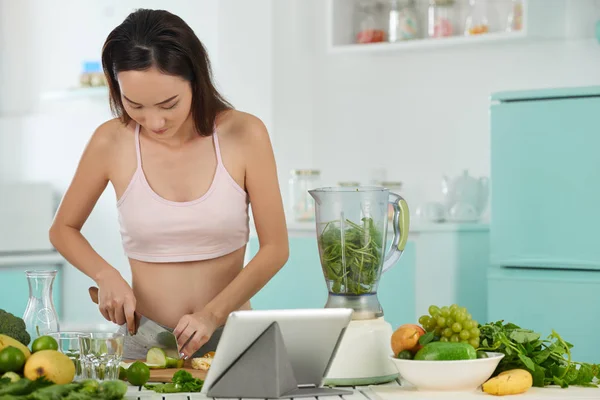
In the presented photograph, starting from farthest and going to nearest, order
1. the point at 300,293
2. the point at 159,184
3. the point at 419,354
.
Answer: the point at 300,293 → the point at 159,184 → the point at 419,354

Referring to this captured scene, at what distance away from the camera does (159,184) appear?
1975 millimetres

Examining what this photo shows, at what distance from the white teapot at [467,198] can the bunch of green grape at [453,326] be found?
195cm

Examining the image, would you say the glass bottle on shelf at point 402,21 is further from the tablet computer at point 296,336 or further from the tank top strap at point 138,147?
the tablet computer at point 296,336

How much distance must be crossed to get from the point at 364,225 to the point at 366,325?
0.54ft

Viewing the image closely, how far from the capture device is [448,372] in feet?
4.70

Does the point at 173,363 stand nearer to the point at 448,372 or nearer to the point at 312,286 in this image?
the point at 448,372

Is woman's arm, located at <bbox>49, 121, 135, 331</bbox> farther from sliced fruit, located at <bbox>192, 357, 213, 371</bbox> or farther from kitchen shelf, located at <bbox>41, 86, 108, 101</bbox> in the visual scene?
kitchen shelf, located at <bbox>41, 86, 108, 101</bbox>

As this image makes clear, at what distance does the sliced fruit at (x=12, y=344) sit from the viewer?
136 cm

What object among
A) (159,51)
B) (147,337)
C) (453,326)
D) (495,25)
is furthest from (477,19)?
(453,326)

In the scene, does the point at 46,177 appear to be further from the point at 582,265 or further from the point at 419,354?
the point at 419,354

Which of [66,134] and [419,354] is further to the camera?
[66,134]

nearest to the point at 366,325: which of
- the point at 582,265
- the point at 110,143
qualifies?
the point at 110,143

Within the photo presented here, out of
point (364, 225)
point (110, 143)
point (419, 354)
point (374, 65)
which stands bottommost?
point (419, 354)

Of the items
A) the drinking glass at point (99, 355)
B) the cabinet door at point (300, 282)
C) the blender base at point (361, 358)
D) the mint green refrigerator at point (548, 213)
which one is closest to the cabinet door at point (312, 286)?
the cabinet door at point (300, 282)
